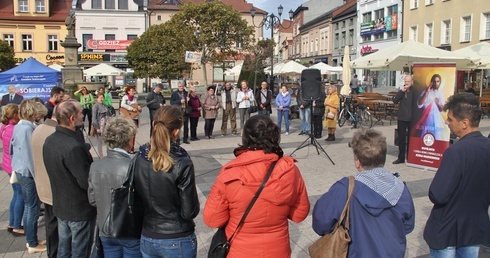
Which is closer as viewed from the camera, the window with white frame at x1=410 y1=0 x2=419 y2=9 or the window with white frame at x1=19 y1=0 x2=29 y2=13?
the window with white frame at x1=410 y1=0 x2=419 y2=9

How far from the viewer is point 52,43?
51.5m

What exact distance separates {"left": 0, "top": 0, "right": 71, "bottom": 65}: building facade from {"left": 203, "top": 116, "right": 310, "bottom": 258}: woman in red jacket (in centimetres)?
5175

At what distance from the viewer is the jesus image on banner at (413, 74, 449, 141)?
8094mm

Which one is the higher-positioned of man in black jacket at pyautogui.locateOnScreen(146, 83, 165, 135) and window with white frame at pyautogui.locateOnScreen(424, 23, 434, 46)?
window with white frame at pyautogui.locateOnScreen(424, 23, 434, 46)

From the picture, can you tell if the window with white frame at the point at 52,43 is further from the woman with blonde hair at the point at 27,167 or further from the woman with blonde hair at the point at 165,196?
the woman with blonde hair at the point at 165,196

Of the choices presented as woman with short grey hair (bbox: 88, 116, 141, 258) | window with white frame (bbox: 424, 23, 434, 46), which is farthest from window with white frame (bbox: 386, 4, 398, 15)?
woman with short grey hair (bbox: 88, 116, 141, 258)

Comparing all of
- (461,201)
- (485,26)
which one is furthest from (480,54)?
(461,201)

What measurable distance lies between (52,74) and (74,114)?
12.9 metres

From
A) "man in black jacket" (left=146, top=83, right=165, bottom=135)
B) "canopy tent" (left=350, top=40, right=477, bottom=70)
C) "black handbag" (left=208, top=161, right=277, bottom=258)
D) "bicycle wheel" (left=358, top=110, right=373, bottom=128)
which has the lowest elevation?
"bicycle wheel" (left=358, top=110, right=373, bottom=128)

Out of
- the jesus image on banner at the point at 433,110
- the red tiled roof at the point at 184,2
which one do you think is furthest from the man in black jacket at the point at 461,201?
the red tiled roof at the point at 184,2

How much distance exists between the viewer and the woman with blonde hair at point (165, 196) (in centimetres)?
270

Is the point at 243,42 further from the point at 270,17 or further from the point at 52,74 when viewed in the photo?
the point at 52,74

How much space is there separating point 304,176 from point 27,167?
493 centimetres

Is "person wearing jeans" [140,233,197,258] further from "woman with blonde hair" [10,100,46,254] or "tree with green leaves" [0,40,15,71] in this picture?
"tree with green leaves" [0,40,15,71]
